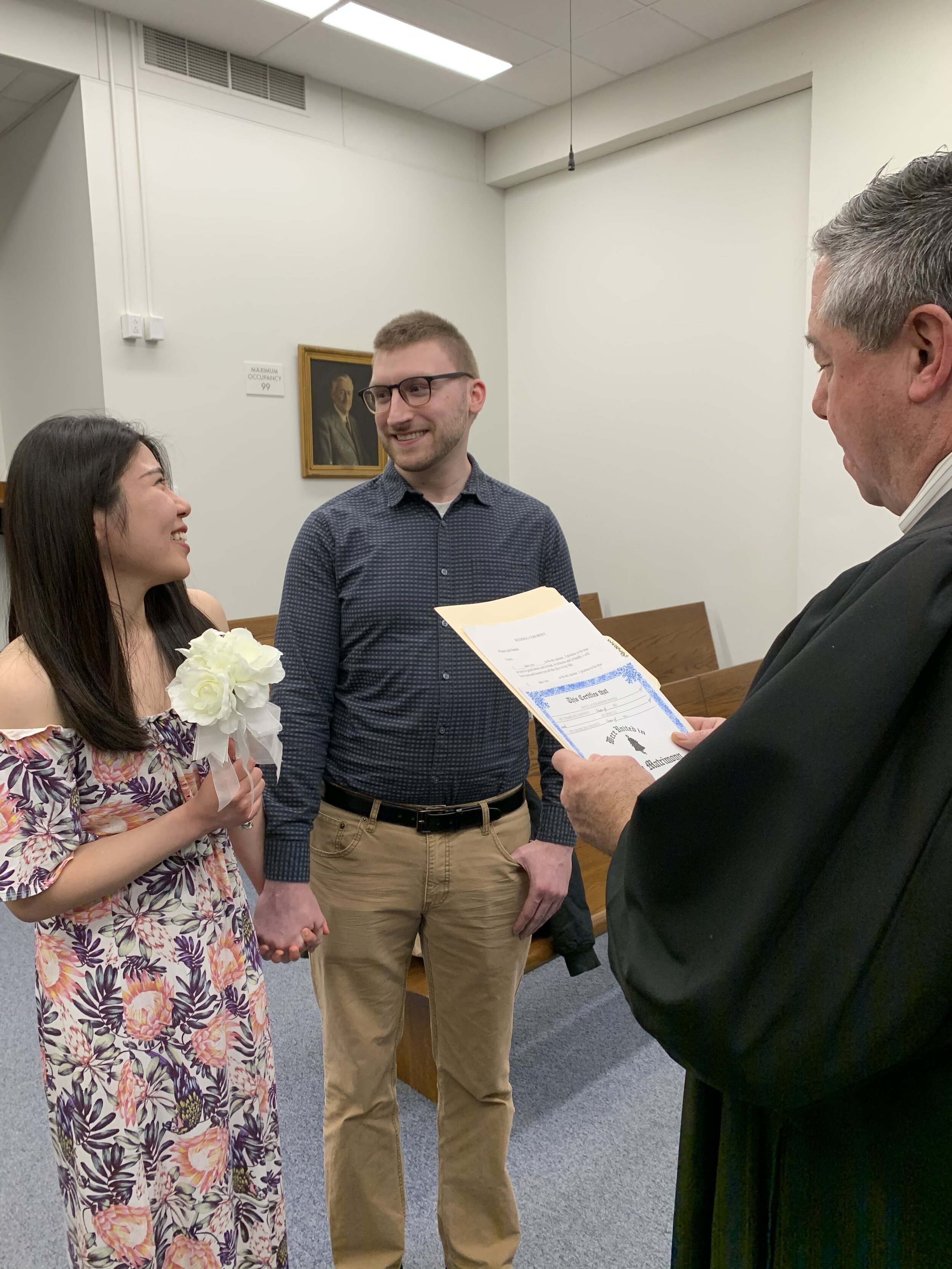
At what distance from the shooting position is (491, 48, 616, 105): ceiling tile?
4.15 m

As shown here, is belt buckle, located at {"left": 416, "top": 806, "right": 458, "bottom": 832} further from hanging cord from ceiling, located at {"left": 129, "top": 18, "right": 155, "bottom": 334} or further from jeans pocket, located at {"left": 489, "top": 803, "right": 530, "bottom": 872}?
hanging cord from ceiling, located at {"left": 129, "top": 18, "right": 155, "bottom": 334}

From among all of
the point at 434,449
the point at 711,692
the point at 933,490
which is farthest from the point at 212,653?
the point at 711,692

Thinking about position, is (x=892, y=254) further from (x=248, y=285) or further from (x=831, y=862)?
(x=248, y=285)

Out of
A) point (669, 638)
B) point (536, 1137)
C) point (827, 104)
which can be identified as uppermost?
point (827, 104)

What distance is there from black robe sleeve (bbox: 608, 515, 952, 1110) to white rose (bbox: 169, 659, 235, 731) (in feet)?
2.13

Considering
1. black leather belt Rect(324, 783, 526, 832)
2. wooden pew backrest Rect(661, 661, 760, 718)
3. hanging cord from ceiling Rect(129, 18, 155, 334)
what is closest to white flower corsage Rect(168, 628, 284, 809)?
black leather belt Rect(324, 783, 526, 832)

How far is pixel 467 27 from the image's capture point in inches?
151

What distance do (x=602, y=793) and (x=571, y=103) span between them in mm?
4567

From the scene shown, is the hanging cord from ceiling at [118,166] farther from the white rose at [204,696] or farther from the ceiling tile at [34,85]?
the white rose at [204,696]

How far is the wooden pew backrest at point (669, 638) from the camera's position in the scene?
4.14m

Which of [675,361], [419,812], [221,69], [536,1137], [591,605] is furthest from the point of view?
[591,605]

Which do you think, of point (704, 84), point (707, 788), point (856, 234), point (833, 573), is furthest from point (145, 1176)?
point (704, 84)

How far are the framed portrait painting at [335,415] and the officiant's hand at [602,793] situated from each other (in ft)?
12.1

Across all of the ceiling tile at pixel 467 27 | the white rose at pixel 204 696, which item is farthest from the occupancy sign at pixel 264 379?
the white rose at pixel 204 696
